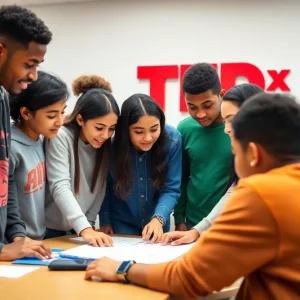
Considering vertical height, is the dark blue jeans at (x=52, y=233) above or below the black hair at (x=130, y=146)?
below

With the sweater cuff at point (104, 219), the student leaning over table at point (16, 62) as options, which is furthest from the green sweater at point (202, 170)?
the student leaning over table at point (16, 62)

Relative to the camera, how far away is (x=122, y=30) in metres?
3.51

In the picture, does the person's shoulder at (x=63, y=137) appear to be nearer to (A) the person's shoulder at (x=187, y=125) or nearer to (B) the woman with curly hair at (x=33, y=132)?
(B) the woman with curly hair at (x=33, y=132)

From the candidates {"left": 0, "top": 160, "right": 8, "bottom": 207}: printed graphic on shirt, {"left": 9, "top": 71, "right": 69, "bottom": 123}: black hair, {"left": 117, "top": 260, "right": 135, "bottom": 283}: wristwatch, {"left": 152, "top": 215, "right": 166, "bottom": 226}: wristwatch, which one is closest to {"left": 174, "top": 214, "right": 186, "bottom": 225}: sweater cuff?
{"left": 152, "top": 215, "right": 166, "bottom": 226}: wristwatch

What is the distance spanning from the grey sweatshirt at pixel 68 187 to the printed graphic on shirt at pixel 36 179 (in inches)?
1.1

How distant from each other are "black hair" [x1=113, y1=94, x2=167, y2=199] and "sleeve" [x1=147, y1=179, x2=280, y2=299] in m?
1.03

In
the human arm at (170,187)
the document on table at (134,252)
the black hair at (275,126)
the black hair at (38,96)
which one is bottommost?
the document on table at (134,252)

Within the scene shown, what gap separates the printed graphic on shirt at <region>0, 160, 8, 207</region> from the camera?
1475mm

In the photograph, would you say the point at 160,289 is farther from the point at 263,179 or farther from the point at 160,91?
the point at 160,91

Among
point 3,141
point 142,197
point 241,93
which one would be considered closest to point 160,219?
point 142,197

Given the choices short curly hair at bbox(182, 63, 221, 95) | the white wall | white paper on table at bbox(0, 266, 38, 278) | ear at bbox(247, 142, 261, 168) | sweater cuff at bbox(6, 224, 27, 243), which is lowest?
white paper on table at bbox(0, 266, 38, 278)

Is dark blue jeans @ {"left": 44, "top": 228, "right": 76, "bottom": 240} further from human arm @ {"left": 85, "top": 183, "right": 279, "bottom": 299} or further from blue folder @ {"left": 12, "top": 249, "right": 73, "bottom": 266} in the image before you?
human arm @ {"left": 85, "top": 183, "right": 279, "bottom": 299}

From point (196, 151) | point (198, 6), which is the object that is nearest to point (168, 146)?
point (196, 151)

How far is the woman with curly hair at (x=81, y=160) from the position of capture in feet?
5.94
